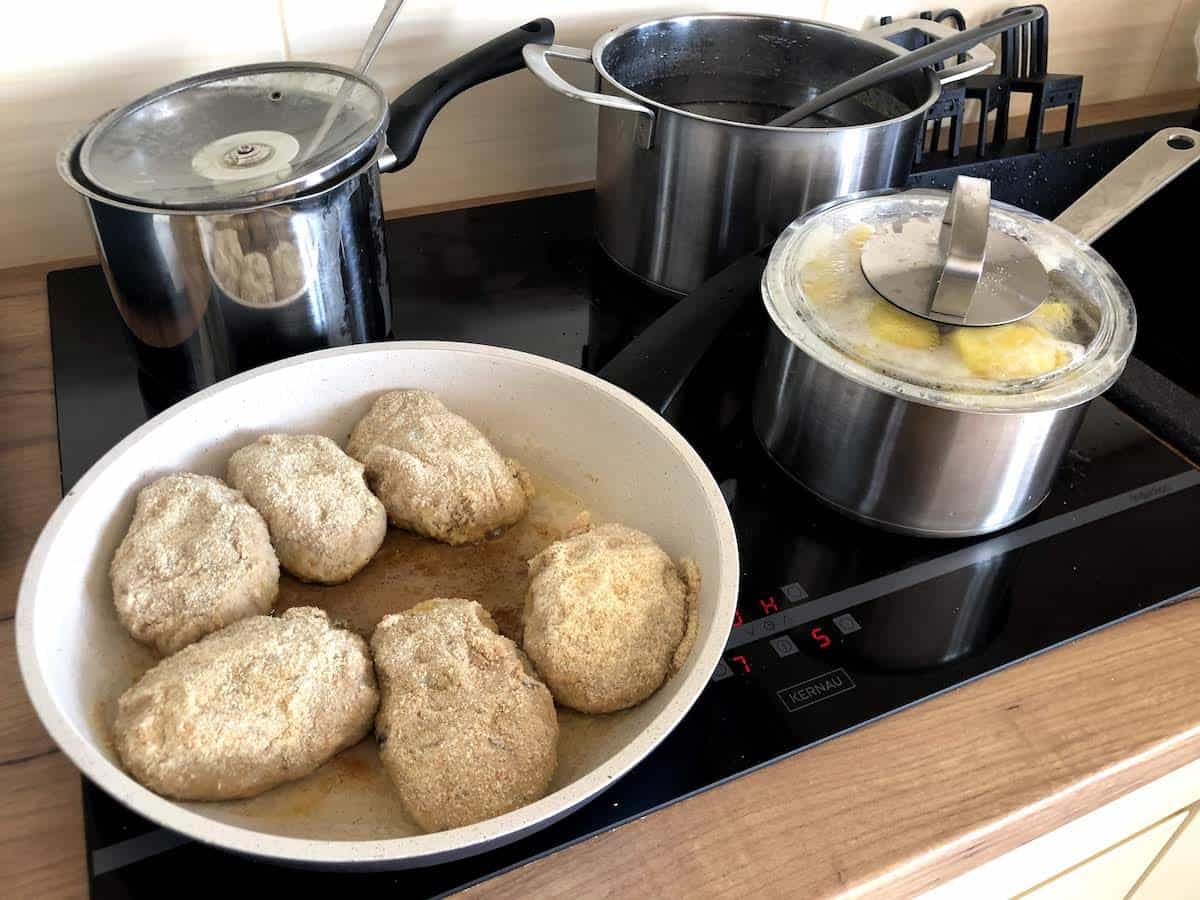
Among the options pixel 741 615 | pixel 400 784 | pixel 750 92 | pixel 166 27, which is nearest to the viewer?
pixel 400 784

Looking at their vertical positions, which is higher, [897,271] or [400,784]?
[897,271]

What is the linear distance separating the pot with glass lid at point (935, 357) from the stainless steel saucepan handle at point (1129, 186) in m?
0.09

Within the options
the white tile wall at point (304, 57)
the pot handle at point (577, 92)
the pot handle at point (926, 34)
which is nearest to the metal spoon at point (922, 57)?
the pot handle at point (926, 34)

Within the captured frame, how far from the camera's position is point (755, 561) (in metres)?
0.67

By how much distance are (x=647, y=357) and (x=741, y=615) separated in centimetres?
21

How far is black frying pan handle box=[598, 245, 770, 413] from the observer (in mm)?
703

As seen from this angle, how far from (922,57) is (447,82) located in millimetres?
390

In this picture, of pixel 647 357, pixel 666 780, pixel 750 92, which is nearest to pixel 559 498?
pixel 647 357

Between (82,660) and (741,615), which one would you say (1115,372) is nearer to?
(741,615)

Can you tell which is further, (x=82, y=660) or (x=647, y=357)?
(x=647, y=357)

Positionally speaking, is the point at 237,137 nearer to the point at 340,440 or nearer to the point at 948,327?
the point at 340,440

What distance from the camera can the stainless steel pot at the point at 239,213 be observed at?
64 cm

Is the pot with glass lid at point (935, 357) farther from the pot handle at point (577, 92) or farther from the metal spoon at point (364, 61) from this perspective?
the metal spoon at point (364, 61)

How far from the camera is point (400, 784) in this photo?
0.51m
